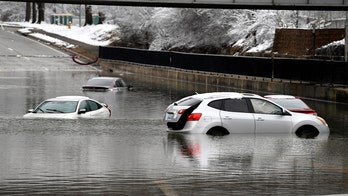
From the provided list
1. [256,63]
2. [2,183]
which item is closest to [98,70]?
[256,63]

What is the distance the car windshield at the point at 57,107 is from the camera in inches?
1016

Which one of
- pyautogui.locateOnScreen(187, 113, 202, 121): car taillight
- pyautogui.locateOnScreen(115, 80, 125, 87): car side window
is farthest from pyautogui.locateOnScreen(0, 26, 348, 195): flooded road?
pyautogui.locateOnScreen(115, 80, 125, 87): car side window

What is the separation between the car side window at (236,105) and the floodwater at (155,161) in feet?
2.37

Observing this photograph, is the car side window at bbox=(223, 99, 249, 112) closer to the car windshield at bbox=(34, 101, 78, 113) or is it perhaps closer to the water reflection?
the water reflection

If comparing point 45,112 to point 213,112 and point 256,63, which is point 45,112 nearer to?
point 213,112

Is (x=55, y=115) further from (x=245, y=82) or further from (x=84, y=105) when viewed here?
(x=245, y=82)

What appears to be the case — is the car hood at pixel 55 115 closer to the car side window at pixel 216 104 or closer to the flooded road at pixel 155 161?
the flooded road at pixel 155 161

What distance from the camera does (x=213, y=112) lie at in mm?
20922

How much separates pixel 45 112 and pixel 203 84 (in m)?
33.1

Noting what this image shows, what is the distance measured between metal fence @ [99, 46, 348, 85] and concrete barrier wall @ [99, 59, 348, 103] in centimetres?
48

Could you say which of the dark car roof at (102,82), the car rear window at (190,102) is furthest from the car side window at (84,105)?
the dark car roof at (102,82)

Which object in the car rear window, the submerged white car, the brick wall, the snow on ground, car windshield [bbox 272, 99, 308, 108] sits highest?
the car rear window

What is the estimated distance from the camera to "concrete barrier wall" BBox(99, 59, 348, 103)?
43469mm

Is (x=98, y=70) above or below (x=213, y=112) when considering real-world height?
below
